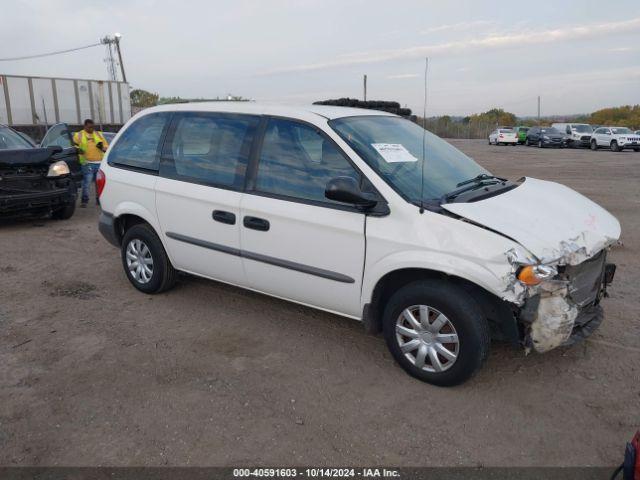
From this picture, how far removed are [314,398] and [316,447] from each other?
0.50m

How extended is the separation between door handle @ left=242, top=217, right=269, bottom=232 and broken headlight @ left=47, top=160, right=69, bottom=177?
5.51 metres

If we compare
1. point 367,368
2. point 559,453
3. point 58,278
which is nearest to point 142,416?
point 367,368

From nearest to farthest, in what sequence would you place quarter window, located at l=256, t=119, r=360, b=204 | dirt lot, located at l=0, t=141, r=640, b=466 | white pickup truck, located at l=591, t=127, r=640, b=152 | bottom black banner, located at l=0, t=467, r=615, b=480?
1. bottom black banner, located at l=0, t=467, r=615, b=480
2. dirt lot, located at l=0, t=141, r=640, b=466
3. quarter window, located at l=256, t=119, r=360, b=204
4. white pickup truck, located at l=591, t=127, r=640, b=152

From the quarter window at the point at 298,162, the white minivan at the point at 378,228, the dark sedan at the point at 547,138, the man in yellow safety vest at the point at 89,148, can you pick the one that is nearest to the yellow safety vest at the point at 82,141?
the man in yellow safety vest at the point at 89,148

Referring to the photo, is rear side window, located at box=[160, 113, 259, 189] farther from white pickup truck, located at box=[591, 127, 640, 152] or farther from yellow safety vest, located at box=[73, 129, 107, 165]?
white pickup truck, located at box=[591, 127, 640, 152]

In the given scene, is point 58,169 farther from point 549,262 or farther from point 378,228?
point 549,262

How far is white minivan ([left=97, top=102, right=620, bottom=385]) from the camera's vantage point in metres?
3.29

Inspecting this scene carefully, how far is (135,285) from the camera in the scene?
536 centimetres

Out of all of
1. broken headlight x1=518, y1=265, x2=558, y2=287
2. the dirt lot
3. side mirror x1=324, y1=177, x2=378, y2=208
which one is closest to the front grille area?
broken headlight x1=518, y1=265, x2=558, y2=287

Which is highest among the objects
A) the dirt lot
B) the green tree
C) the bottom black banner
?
the green tree

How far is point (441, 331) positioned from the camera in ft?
11.4

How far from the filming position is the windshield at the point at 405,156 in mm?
3709

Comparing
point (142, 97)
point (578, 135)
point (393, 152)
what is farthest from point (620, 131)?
point (142, 97)

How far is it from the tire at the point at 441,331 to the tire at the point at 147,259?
91.7 inches
